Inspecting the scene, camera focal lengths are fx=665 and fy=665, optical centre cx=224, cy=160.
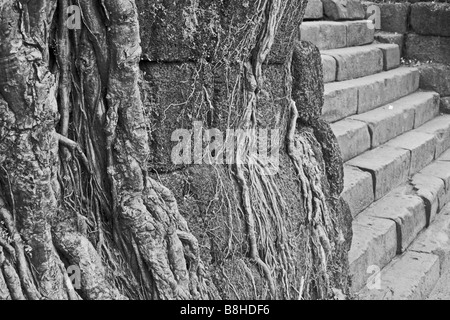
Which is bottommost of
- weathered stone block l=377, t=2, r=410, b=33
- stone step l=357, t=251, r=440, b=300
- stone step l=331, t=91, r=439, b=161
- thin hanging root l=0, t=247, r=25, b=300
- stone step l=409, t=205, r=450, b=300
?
stone step l=409, t=205, r=450, b=300

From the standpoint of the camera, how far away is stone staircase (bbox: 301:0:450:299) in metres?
4.15

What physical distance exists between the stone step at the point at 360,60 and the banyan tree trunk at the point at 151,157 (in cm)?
254

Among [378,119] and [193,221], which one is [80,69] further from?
[378,119]

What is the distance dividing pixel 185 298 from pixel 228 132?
66 cm

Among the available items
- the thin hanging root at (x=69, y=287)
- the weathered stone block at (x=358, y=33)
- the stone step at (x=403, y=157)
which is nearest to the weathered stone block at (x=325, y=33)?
the weathered stone block at (x=358, y=33)

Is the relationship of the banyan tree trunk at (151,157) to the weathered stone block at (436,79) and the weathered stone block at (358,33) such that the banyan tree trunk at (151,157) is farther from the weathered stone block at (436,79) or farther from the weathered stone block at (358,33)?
the weathered stone block at (436,79)

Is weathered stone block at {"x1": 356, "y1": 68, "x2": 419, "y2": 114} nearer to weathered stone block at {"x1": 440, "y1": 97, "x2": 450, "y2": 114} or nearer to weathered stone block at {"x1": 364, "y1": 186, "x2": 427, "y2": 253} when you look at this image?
weathered stone block at {"x1": 440, "y1": 97, "x2": 450, "y2": 114}

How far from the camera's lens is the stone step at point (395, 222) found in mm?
3912

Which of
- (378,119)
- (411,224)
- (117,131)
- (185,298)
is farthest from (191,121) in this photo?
(378,119)

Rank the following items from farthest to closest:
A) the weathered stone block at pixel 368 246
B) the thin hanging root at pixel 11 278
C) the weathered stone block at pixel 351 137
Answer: the weathered stone block at pixel 351 137
the weathered stone block at pixel 368 246
the thin hanging root at pixel 11 278

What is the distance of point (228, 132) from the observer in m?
2.54

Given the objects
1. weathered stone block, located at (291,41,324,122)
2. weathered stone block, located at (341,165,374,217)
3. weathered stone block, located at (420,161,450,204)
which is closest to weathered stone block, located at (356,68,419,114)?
weathered stone block, located at (420,161,450,204)

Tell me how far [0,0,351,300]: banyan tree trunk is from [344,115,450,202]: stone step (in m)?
1.60

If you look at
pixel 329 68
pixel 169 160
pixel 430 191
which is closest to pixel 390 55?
pixel 329 68
